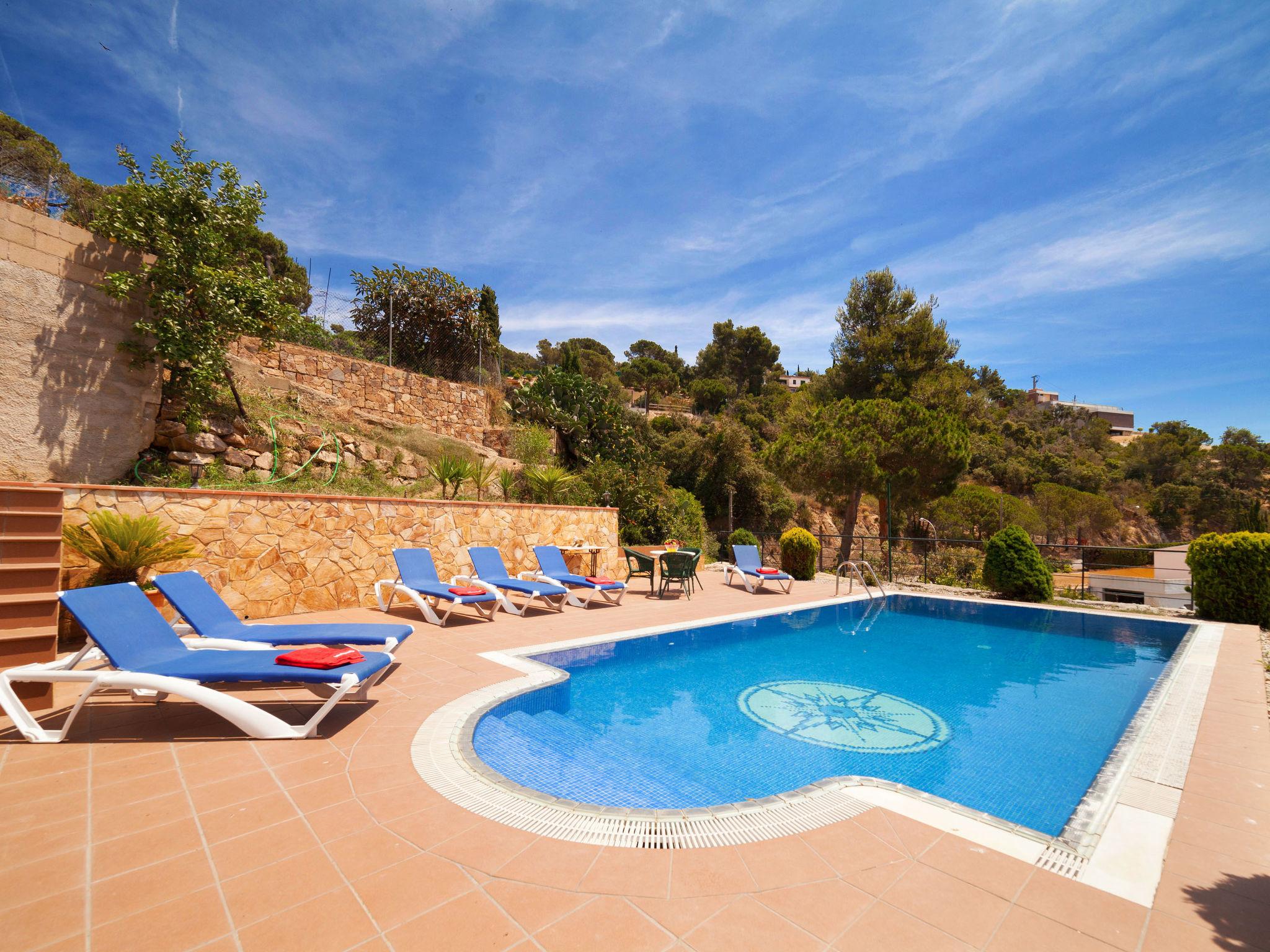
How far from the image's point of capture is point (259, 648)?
13.9 ft

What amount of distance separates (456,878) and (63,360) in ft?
28.3

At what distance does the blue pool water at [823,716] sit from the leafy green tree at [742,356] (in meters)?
38.0

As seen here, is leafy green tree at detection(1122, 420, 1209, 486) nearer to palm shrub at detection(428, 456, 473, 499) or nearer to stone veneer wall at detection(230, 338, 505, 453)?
stone veneer wall at detection(230, 338, 505, 453)

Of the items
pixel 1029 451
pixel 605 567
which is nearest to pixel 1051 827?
pixel 605 567

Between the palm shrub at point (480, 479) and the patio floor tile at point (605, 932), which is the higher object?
the palm shrub at point (480, 479)

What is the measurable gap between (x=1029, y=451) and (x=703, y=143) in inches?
1384

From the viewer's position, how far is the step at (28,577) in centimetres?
382

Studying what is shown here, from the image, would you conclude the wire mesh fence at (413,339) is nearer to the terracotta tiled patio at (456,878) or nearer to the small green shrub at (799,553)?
the small green shrub at (799,553)

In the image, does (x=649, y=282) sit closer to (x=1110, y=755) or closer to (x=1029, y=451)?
(x=1110, y=755)

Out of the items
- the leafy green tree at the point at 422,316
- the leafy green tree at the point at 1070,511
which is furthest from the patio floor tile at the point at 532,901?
the leafy green tree at the point at 1070,511

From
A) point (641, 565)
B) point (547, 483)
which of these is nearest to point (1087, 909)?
point (641, 565)

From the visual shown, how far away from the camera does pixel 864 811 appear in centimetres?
280

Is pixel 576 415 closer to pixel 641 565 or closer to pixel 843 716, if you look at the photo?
pixel 641 565

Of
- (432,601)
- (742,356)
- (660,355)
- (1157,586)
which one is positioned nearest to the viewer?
(432,601)
